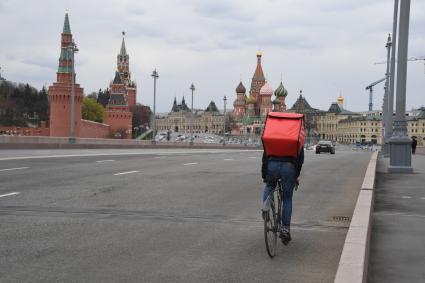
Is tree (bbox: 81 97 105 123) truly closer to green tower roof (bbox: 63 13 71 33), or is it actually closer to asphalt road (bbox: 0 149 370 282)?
green tower roof (bbox: 63 13 71 33)

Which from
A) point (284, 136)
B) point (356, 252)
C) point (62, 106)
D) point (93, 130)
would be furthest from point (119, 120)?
point (356, 252)

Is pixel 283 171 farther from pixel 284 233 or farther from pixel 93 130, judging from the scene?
pixel 93 130

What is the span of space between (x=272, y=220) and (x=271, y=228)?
0.18m

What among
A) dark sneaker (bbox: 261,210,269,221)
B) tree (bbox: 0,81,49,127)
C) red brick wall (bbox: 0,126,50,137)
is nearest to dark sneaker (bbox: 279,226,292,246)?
dark sneaker (bbox: 261,210,269,221)

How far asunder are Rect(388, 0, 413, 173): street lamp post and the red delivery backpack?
44.6ft

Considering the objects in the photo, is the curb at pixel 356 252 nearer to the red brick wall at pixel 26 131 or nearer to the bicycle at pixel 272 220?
the bicycle at pixel 272 220

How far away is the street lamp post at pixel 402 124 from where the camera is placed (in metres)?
20.2

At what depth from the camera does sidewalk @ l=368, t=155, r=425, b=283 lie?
663 cm

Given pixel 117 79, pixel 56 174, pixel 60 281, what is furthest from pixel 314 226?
pixel 117 79

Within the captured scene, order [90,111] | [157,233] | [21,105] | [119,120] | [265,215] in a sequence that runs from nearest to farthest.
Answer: [265,215] → [157,233] → [21,105] → [119,120] → [90,111]

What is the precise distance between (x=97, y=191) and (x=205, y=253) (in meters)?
6.73

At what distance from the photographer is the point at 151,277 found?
6.14m

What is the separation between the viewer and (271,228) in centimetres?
738

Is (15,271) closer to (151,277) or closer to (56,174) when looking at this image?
(151,277)
